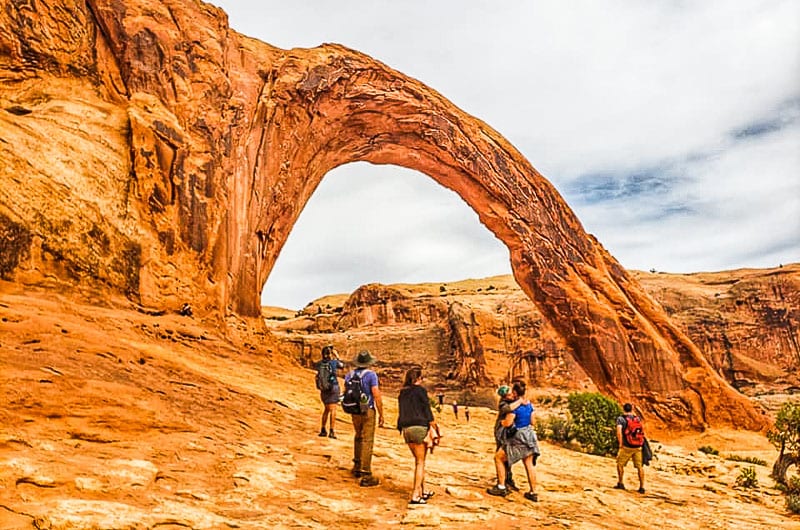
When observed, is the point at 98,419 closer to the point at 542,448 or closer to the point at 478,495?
the point at 478,495

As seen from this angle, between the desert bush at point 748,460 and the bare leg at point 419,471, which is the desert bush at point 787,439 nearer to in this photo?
the desert bush at point 748,460

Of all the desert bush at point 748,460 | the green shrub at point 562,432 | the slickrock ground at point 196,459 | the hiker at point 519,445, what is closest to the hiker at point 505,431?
the hiker at point 519,445

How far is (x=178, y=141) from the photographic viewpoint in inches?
520

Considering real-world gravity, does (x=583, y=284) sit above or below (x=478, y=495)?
above

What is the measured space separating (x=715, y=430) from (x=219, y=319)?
64.5 ft

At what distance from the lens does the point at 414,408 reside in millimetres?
6203

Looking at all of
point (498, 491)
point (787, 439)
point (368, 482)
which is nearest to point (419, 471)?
point (368, 482)

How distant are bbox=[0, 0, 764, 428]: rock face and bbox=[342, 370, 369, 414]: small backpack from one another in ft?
19.8

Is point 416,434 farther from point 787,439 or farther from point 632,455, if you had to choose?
point 787,439

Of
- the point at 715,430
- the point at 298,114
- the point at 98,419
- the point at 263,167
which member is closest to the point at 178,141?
the point at 263,167

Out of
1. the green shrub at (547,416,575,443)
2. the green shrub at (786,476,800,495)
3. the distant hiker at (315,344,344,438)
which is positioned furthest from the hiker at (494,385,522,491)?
the green shrub at (547,416,575,443)

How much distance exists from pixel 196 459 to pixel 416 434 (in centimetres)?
254

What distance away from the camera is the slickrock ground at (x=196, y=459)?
15.0 feet

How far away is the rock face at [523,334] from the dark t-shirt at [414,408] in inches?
1261
